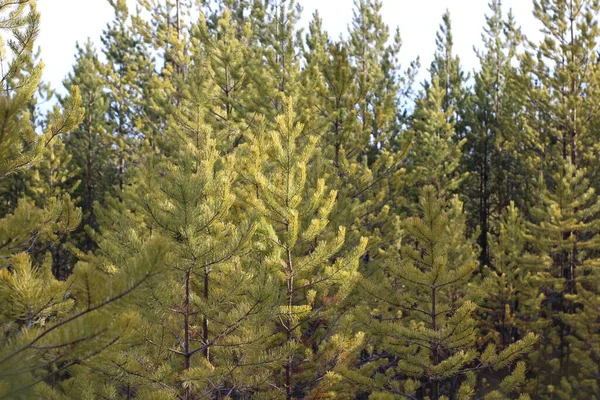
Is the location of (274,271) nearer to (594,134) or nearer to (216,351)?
(216,351)

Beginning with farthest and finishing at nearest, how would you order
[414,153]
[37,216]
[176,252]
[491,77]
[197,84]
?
[491,77]
[414,153]
[197,84]
[176,252]
[37,216]

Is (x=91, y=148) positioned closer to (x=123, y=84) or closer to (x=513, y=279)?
(x=123, y=84)

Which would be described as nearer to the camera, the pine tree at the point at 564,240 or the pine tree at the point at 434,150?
the pine tree at the point at 564,240

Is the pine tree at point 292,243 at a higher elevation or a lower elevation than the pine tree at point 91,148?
lower

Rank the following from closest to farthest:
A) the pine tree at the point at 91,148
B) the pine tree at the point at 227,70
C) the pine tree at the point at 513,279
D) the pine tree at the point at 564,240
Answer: the pine tree at the point at 227,70
the pine tree at the point at 564,240
the pine tree at the point at 513,279
the pine tree at the point at 91,148

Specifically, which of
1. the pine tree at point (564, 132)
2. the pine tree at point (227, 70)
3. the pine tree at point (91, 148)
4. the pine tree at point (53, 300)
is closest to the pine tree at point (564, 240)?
the pine tree at point (564, 132)

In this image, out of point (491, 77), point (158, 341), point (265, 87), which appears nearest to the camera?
point (158, 341)

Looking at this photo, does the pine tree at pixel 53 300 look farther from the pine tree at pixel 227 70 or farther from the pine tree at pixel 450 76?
the pine tree at pixel 450 76

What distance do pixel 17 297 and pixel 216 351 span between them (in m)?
3.20

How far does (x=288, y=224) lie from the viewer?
6.43m

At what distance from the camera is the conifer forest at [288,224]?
208 inches

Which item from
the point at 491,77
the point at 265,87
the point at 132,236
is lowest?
the point at 132,236

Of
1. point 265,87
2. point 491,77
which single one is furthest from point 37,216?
point 491,77

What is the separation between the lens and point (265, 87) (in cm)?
1185
